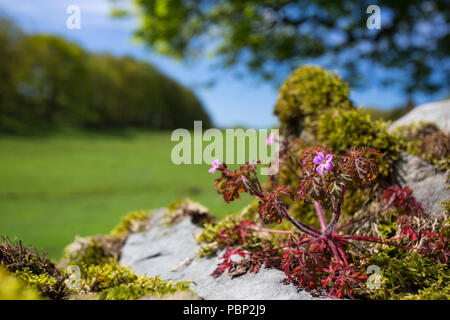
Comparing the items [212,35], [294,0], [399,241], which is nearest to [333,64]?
[294,0]

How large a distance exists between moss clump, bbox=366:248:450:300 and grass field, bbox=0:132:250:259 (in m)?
1.28

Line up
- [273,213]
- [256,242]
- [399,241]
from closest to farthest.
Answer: [273,213]
[399,241]
[256,242]

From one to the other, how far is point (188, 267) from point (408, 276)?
5.62ft

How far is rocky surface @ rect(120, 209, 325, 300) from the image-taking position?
6.71 ft

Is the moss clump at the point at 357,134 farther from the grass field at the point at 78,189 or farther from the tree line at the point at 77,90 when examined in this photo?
the tree line at the point at 77,90

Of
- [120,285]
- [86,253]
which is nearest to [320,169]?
[120,285]

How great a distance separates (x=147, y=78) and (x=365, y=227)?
47490 mm

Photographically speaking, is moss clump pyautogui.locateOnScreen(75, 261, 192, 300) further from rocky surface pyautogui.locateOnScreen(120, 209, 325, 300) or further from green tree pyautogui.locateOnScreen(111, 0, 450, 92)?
green tree pyautogui.locateOnScreen(111, 0, 450, 92)

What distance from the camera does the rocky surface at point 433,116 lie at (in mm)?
4258

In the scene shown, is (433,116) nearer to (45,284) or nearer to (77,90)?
(45,284)

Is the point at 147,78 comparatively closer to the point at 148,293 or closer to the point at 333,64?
the point at 333,64

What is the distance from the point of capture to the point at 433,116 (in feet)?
14.8

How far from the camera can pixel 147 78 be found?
154ft

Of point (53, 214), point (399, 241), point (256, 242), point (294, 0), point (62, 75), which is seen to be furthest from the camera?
point (62, 75)
